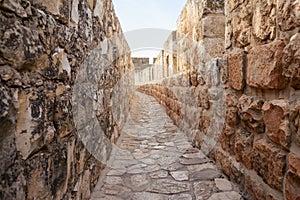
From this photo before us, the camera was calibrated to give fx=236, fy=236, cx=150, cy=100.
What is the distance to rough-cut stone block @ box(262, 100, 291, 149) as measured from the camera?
38.9 inches

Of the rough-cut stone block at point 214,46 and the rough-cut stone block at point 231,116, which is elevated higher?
the rough-cut stone block at point 214,46

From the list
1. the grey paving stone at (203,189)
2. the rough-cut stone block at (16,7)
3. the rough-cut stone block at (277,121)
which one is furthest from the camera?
the grey paving stone at (203,189)

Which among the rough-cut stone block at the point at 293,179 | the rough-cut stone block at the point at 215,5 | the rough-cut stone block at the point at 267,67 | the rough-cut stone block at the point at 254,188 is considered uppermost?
the rough-cut stone block at the point at 215,5

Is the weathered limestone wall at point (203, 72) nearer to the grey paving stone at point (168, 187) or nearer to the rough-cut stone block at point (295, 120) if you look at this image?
the grey paving stone at point (168, 187)

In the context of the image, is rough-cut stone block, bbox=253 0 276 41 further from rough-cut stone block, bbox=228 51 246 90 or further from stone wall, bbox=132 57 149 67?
stone wall, bbox=132 57 149 67

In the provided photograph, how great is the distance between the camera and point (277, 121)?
105cm

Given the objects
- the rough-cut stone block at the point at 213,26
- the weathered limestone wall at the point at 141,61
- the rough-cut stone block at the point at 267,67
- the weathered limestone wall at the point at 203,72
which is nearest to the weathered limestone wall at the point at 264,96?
the rough-cut stone block at the point at 267,67

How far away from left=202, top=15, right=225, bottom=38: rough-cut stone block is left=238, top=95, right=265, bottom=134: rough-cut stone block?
0.93 meters

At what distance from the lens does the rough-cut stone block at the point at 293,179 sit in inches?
36.3

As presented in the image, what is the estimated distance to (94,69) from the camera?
1596 mm

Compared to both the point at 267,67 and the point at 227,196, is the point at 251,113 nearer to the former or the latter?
the point at 267,67

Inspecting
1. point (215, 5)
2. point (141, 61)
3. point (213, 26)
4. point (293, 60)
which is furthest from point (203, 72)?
point (141, 61)

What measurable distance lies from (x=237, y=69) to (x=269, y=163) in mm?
606

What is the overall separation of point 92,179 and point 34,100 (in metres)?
0.90
